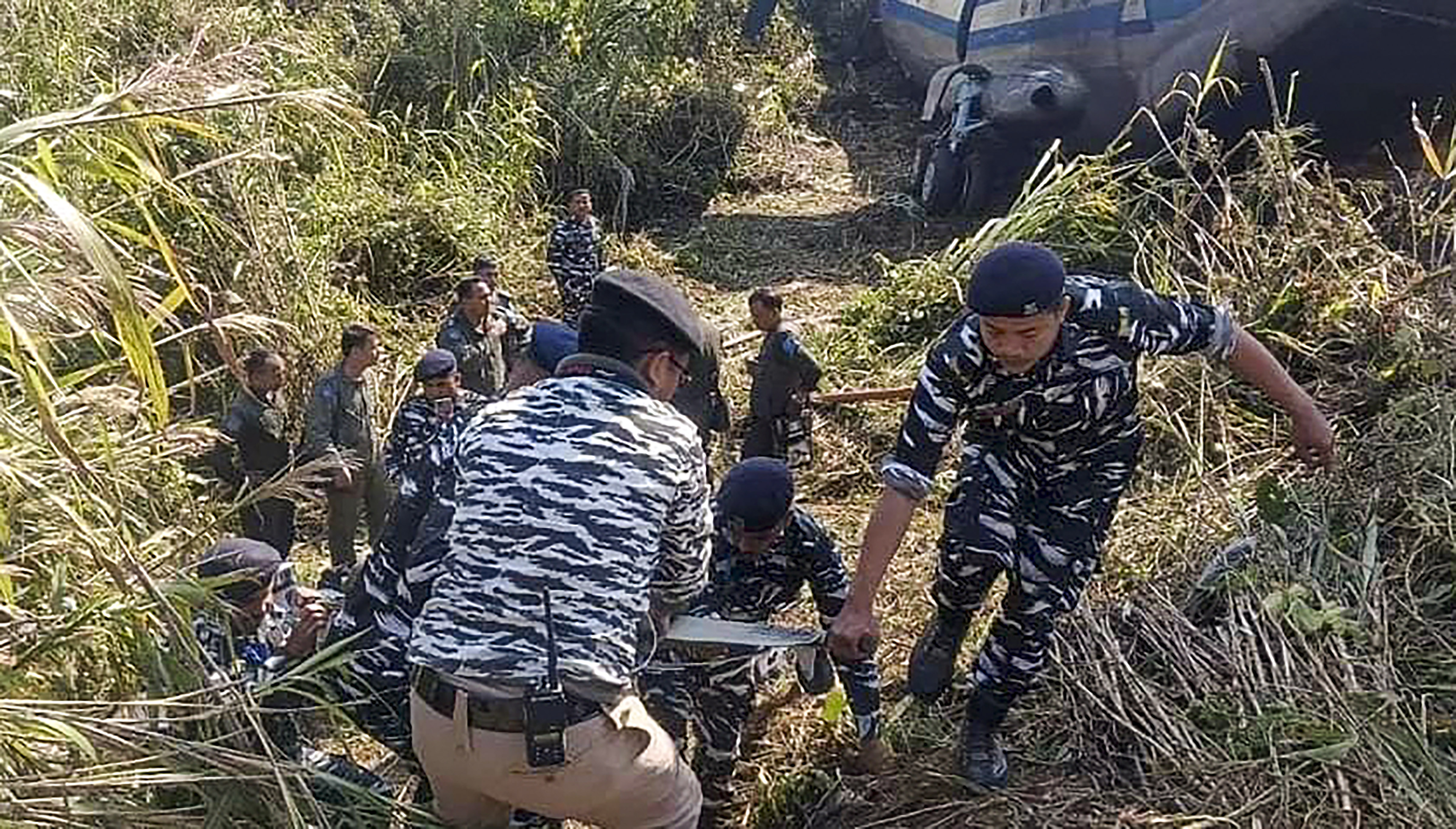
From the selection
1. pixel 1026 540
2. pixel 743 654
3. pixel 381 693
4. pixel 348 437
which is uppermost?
pixel 1026 540

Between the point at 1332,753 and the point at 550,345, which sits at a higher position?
the point at 550,345

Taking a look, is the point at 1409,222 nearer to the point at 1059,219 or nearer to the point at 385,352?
the point at 1059,219

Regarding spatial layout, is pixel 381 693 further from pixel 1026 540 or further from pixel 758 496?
pixel 1026 540

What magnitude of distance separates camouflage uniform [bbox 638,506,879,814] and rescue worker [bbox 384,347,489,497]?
1.65 meters

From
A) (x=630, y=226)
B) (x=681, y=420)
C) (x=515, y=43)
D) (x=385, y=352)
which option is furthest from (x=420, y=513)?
(x=515, y=43)

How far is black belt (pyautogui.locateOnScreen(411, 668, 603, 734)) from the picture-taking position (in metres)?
2.52

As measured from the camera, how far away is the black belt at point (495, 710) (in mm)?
2521

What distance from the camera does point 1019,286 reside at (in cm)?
304

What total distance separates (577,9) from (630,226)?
2.14 meters

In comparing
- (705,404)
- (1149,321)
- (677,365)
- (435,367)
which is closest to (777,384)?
(705,404)

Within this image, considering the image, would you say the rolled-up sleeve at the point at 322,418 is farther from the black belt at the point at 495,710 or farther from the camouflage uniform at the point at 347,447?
the black belt at the point at 495,710

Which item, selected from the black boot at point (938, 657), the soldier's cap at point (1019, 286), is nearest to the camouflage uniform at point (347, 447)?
the black boot at point (938, 657)

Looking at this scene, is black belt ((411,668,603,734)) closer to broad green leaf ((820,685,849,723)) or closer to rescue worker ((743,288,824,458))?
broad green leaf ((820,685,849,723))

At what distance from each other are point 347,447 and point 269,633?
215 cm
